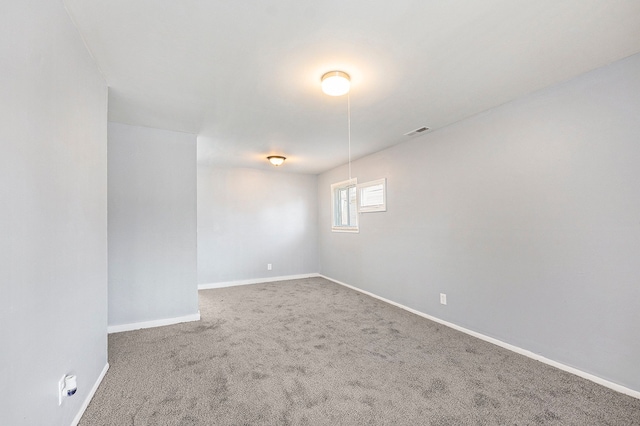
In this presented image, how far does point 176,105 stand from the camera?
288 centimetres

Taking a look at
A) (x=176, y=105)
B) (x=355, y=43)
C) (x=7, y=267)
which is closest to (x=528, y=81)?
(x=355, y=43)

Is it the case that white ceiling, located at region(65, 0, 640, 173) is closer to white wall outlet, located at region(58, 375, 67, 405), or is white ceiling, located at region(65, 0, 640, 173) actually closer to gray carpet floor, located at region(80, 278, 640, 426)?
white wall outlet, located at region(58, 375, 67, 405)

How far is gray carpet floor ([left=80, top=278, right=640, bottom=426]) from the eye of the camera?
185 cm

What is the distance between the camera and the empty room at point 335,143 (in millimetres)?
1524

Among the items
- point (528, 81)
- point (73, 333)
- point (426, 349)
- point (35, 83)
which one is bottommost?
point (426, 349)

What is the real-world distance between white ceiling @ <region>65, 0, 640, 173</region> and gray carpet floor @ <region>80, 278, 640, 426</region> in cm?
241

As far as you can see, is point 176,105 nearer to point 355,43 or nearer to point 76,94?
point 76,94

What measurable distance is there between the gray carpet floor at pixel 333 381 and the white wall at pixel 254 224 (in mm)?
2350

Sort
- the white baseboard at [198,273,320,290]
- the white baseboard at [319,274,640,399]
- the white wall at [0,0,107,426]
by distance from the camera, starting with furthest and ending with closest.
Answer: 1. the white baseboard at [198,273,320,290]
2. the white baseboard at [319,274,640,399]
3. the white wall at [0,0,107,426]

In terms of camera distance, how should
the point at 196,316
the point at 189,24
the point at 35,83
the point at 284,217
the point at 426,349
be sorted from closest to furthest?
the point at 35,83, the point at 189,24, the point at 426,349, the point at 196,316, the point at 284,217

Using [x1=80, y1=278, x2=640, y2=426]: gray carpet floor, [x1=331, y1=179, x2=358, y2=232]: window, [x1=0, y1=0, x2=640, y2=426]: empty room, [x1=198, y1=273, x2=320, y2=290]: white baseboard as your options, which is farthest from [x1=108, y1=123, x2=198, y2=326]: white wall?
[x1=331, y1=179, x2=358, y2=232]: window

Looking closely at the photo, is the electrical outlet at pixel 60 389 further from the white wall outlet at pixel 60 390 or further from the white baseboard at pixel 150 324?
the white baseboard at pixel 150 324

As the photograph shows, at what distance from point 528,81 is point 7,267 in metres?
3.49

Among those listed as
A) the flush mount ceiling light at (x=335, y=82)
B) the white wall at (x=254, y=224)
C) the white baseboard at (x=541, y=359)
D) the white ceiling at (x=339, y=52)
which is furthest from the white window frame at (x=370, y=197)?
the flush mount ceiling light at (x=335, y=82)
